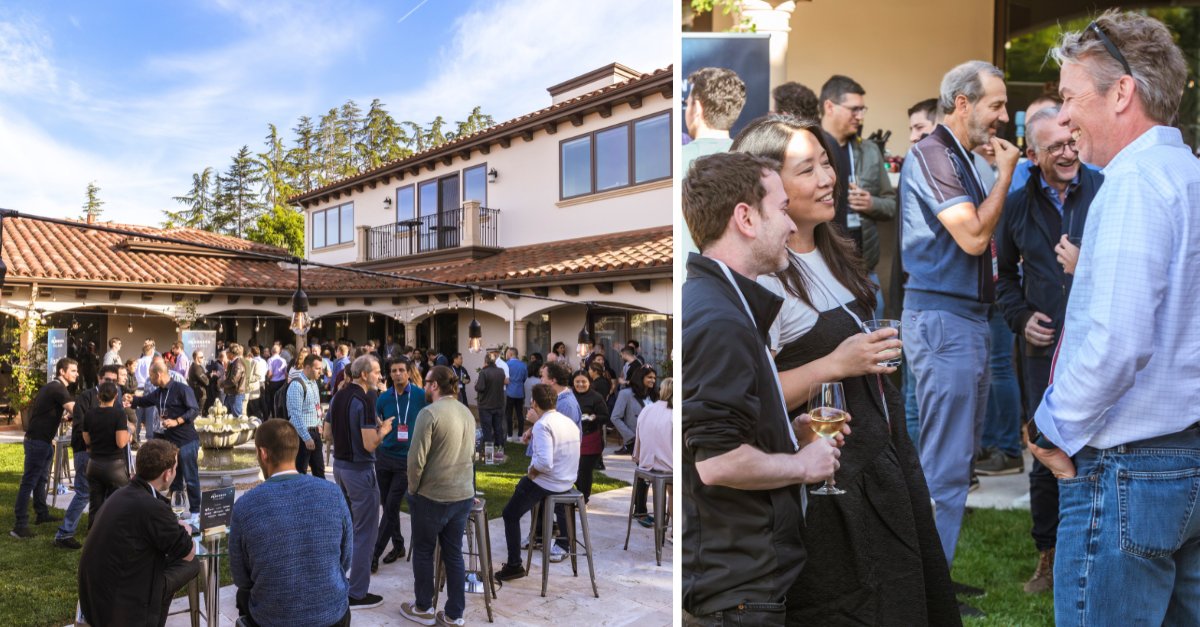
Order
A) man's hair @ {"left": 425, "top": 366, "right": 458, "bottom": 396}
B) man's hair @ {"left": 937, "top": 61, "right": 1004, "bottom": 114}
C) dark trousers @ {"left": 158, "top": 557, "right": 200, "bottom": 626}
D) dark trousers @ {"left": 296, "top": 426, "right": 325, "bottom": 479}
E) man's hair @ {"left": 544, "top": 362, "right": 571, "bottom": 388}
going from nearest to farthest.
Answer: man's hair @ {"left": 937, "top": 61, "right": 1004, "bottom": 114} → dark trousers @ {"left": 158, "top": 557, "right": 200, "bottom": 626} → man's hair @ {"left": 425, "top": 366, "right": 458, "bottom": 396} → man's hair @ {"left": 544, "top": 362, "right": 571, "bottom": 388} → dark trousers @ {"left": 296, "top": 426, "right": 325, "bottom": 479}

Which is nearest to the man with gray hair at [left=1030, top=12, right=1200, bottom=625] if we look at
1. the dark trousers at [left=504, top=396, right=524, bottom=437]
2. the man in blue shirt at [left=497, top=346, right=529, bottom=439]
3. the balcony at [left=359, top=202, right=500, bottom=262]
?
the balcony at [left=359, top=202, right=500, bottom=262]

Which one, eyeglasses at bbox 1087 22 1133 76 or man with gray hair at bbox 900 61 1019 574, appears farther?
man with gray hair at bbox 900 61 1019 574

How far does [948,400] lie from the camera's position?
1649 mm

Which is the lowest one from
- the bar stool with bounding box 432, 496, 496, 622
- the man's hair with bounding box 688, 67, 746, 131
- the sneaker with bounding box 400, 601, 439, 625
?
the sneaker with bounding box 400, 601, 439, 625

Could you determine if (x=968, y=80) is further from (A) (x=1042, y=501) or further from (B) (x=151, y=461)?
(B) (x=151, y=461)

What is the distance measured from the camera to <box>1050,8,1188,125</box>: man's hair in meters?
1.24

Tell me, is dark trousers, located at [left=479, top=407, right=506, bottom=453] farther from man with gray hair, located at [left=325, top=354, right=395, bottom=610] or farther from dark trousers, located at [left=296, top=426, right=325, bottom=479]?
man with gray hair, located at [left=325, top=354, right=395, bottom=610]

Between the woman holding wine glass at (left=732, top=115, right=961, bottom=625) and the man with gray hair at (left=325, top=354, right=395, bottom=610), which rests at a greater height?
the woman holding wine glass at (left=732, top=115, right=961, bottom=625)

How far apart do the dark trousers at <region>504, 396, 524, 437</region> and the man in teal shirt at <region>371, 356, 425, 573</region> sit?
10.2 feet

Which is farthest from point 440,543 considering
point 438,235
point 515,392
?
point 515,392

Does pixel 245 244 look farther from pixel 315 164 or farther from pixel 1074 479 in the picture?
pixel 1074 479

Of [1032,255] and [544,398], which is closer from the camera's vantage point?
[1032,255]

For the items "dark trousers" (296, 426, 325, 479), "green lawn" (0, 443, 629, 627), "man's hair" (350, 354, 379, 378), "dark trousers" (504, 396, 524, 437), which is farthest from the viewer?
"dark trousers" (504, 396, 524, 437)

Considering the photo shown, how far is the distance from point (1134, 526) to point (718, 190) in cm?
90
